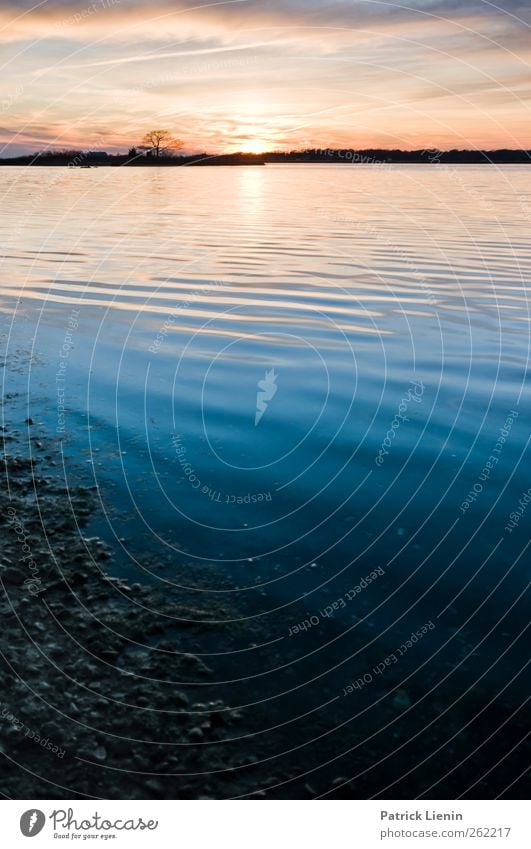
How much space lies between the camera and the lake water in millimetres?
8828

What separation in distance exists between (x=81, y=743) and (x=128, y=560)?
308cm

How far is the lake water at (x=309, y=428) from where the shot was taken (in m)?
8.83

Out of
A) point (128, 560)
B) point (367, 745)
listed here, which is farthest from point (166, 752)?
point (128, 560)

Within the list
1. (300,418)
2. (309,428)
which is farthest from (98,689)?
(300,418)

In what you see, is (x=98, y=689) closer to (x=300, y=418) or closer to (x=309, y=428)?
(x=309, y=428)

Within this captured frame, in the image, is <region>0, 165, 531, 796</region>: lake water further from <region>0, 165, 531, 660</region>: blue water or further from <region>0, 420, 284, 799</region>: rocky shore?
<region>0, 420, 284, 799</region>: rocky shore

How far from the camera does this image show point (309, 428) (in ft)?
46.0

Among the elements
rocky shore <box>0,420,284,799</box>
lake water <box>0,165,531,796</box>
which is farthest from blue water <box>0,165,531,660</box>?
rocky shore <box>0,420,284,799</box>

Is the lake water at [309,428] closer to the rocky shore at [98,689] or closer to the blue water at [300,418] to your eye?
the blue water at [300,418]

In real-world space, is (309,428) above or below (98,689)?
above

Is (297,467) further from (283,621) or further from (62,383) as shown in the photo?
(62,383)

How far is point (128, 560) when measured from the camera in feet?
29.7

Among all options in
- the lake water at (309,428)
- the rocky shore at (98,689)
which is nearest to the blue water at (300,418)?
the lake water at (309,428)

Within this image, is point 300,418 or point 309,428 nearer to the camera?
point 309,428
